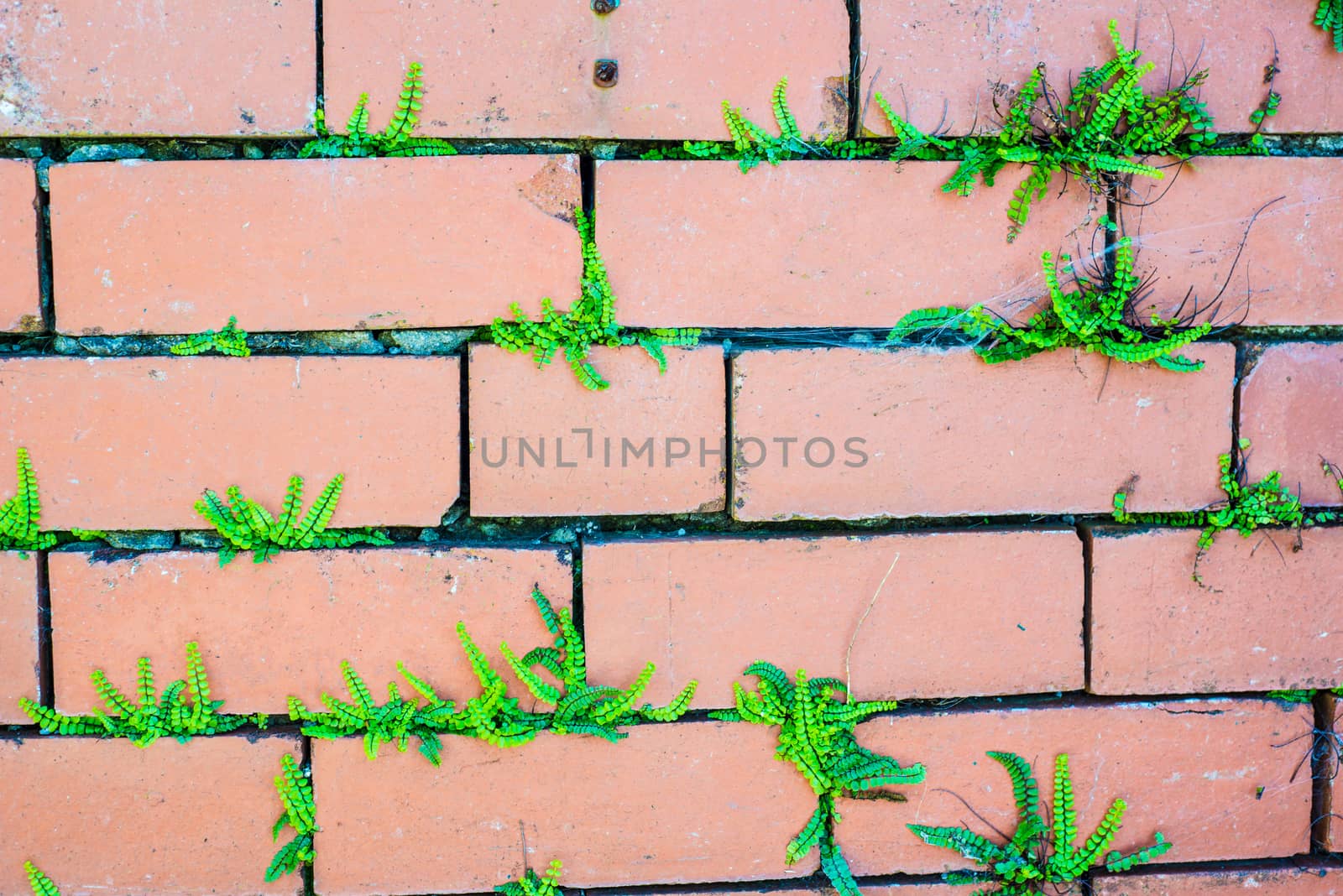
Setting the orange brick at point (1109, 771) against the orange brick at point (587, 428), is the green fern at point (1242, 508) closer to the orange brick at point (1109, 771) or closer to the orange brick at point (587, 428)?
the orange brick at point (1109, 771)

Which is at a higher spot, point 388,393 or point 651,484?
point 388,393

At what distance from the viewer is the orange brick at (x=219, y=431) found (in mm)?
1291

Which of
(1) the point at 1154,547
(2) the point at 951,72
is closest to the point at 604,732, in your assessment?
(1) the point at 1154,547

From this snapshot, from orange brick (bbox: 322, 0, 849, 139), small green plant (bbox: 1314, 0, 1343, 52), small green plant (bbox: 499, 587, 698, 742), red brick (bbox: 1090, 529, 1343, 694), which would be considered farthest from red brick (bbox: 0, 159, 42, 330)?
small green plant (bbox: 1314, 0, 1343, 52)

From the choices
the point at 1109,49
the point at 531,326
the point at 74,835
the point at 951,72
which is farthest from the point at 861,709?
the point at 74,835

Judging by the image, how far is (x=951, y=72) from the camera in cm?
132

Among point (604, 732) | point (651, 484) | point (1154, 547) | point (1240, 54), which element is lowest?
point (604, 732)

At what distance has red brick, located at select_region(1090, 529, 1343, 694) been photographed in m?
1.38

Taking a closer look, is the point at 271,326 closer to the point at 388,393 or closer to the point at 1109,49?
the point at 388,393

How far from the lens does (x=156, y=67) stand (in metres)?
1.28

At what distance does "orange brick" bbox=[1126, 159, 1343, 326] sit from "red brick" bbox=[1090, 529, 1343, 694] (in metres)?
0.42

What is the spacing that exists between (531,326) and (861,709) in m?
0.87

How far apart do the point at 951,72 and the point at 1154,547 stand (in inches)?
35.5

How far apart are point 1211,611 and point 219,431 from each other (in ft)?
5.77
